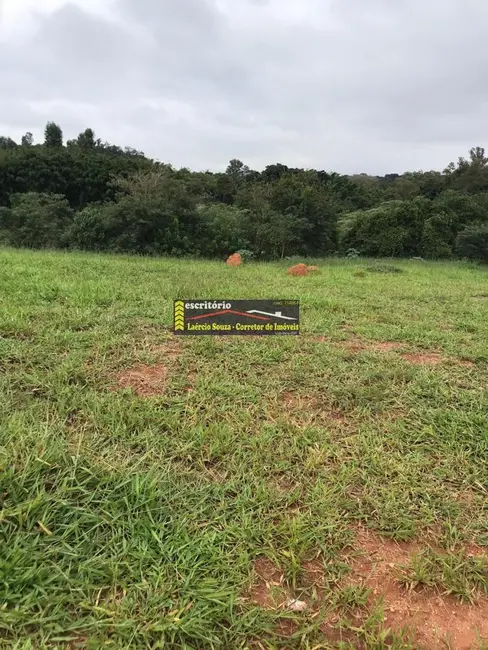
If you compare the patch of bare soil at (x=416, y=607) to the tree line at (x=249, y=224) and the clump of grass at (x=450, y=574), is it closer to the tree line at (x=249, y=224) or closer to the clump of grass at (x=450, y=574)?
the clump of grass at (x=450, y=574)

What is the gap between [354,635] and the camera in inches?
37.6

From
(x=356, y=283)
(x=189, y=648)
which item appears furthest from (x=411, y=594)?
(x=356, y=283)

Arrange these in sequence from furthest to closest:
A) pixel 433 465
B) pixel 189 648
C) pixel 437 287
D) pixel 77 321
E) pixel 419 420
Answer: pixel 437 287
pixel 77 321
pixel 419 420
pixel 433 465
pixel 189 648

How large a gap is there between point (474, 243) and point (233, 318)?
1090 cm

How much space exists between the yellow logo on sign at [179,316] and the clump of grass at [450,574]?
220 centimetres

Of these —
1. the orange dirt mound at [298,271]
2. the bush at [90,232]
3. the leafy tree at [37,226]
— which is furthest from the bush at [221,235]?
the orange dirt mound at [298,271]

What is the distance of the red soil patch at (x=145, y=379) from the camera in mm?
1991

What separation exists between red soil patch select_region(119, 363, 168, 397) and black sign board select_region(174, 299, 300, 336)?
68 centimetres

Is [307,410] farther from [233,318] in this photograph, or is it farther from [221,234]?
[221,234]

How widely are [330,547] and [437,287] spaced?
5406 millimetres

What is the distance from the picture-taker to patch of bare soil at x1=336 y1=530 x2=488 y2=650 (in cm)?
96

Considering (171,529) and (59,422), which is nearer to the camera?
(171,529)

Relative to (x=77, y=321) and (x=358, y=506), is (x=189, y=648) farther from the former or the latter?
(x=77, y=321)

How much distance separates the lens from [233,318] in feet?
11.0
